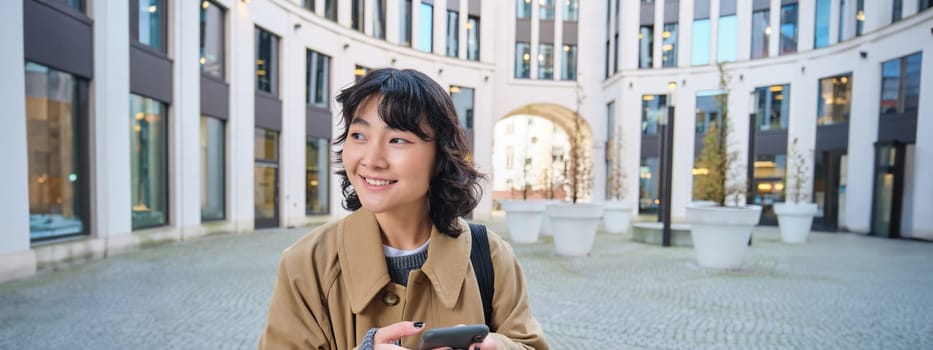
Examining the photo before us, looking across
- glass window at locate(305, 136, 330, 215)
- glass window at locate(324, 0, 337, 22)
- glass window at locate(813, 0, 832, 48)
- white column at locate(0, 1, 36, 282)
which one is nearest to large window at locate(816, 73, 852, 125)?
glass window at locate(813, 0, 832, 48)

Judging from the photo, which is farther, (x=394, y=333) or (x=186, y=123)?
(x=186, y=123)

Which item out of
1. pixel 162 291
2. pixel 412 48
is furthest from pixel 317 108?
pixel 162 291

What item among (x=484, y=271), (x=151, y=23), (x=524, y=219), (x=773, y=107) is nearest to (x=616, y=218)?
(x=524, y=219)

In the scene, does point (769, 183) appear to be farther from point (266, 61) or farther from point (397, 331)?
point (397, 331)

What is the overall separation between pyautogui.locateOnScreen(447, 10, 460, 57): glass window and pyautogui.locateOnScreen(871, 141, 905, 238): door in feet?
53.3

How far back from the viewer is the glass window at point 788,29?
2009 cm

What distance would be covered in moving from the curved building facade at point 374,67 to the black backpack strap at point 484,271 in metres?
0.80

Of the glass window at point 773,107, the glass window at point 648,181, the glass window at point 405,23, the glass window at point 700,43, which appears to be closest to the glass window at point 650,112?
the glass window at point 648,181

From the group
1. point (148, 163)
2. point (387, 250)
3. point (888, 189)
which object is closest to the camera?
point (387, 250)

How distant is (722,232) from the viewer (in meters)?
8.75

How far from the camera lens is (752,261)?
10.1 metres

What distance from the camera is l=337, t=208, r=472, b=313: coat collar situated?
1448 mm

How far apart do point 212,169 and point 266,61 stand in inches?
164

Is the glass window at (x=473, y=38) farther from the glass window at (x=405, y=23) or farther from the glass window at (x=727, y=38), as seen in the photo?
the glass window at (x=727, y=38)
